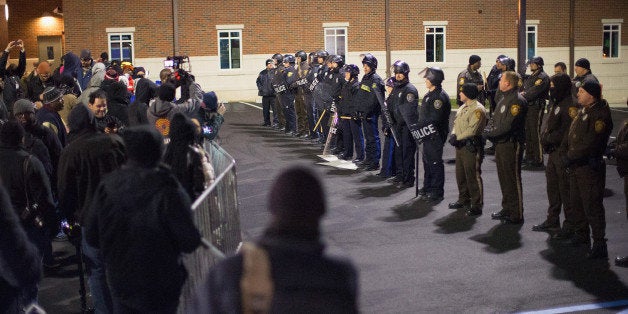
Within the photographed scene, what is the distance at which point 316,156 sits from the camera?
18.0 m

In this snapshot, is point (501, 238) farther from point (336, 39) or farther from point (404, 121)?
point (336, 39)

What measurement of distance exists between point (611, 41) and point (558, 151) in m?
32.7

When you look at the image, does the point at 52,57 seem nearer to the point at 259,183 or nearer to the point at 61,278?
the point at 259,183

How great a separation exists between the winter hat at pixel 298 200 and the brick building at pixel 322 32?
29.9 meters

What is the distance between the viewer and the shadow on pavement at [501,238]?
32.0ft

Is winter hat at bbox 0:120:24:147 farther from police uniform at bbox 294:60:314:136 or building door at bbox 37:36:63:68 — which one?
building door at bbox 37:36:63:68

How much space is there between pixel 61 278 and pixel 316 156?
9528mm

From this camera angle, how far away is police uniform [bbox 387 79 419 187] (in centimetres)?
1347

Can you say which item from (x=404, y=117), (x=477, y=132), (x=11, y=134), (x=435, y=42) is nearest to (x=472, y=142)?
(x=477, y=132)

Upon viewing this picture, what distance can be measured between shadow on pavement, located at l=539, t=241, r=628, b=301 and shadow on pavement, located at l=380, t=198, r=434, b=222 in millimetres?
2347

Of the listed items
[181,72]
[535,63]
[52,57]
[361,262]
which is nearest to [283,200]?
[361,262]

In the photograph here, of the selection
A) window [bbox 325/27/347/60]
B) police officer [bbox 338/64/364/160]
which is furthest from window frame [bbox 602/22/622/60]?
police officer [bbox 338/64/364/160]

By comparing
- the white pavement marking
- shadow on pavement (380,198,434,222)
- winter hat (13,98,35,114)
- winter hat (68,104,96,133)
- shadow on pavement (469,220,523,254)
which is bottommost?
the white pavement marking

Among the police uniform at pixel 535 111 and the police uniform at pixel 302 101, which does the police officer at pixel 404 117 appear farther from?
the police uniform at pixel 302 101
